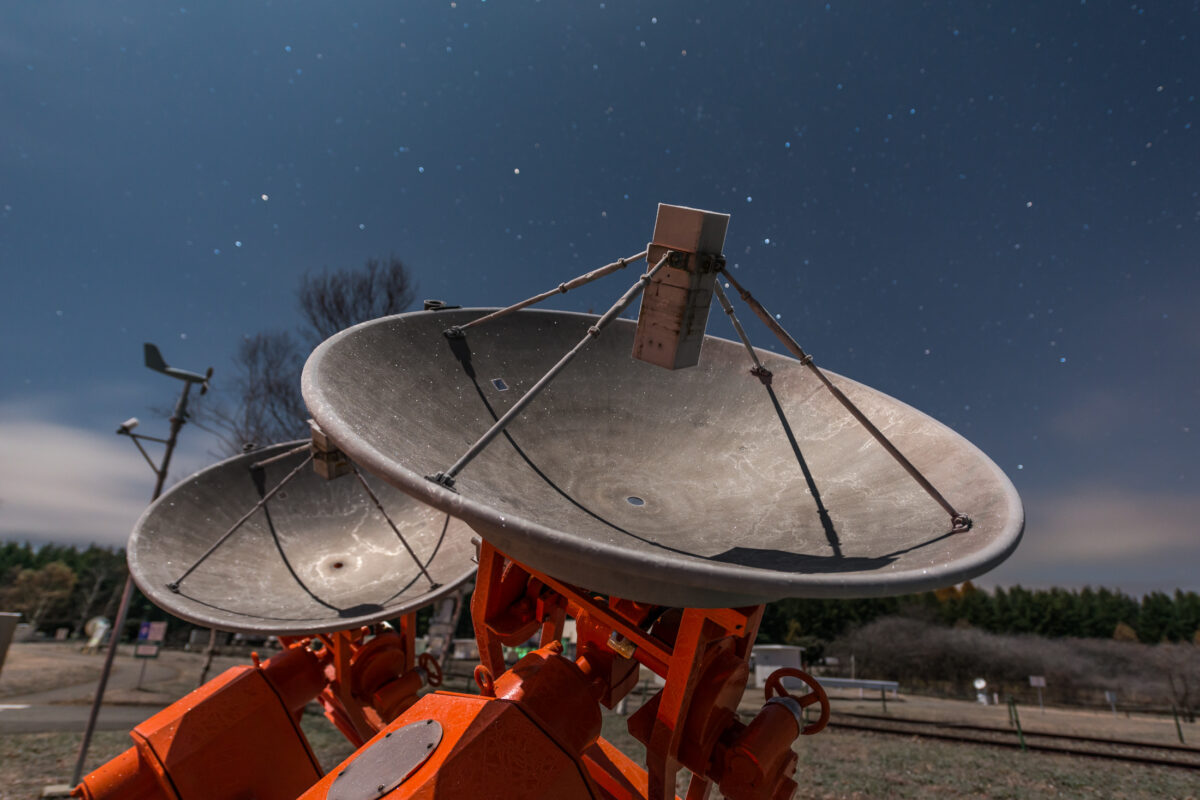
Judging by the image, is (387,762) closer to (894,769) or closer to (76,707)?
(894,769)

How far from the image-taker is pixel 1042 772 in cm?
873

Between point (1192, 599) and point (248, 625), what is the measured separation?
5726cm

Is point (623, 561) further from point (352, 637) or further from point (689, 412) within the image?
point (352, 637)

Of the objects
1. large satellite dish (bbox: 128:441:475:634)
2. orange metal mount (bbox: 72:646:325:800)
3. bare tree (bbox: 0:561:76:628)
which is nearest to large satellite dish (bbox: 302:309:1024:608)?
large satellite dish (bbox: 128:441:475:634)

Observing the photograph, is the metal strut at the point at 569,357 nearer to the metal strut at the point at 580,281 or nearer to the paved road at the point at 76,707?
the metal strut at the point at 580,281

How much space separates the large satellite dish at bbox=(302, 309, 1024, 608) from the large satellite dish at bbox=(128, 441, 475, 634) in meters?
1.77

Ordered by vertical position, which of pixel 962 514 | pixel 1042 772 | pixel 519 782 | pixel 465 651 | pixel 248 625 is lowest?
pixel 465 651

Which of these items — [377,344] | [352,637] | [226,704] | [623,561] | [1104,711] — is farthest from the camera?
[1104,711]

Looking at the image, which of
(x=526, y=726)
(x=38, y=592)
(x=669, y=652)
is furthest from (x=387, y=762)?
(x=38, y=592)

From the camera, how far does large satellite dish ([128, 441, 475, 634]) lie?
192 inches

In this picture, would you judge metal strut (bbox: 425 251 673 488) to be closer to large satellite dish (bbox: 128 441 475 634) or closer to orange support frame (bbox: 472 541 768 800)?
orange support frame (bbox: 472 541 768 800)

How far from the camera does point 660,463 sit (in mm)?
4258

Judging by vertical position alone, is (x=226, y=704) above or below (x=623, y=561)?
below

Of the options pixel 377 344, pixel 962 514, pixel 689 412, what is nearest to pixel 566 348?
pixel 689 412
